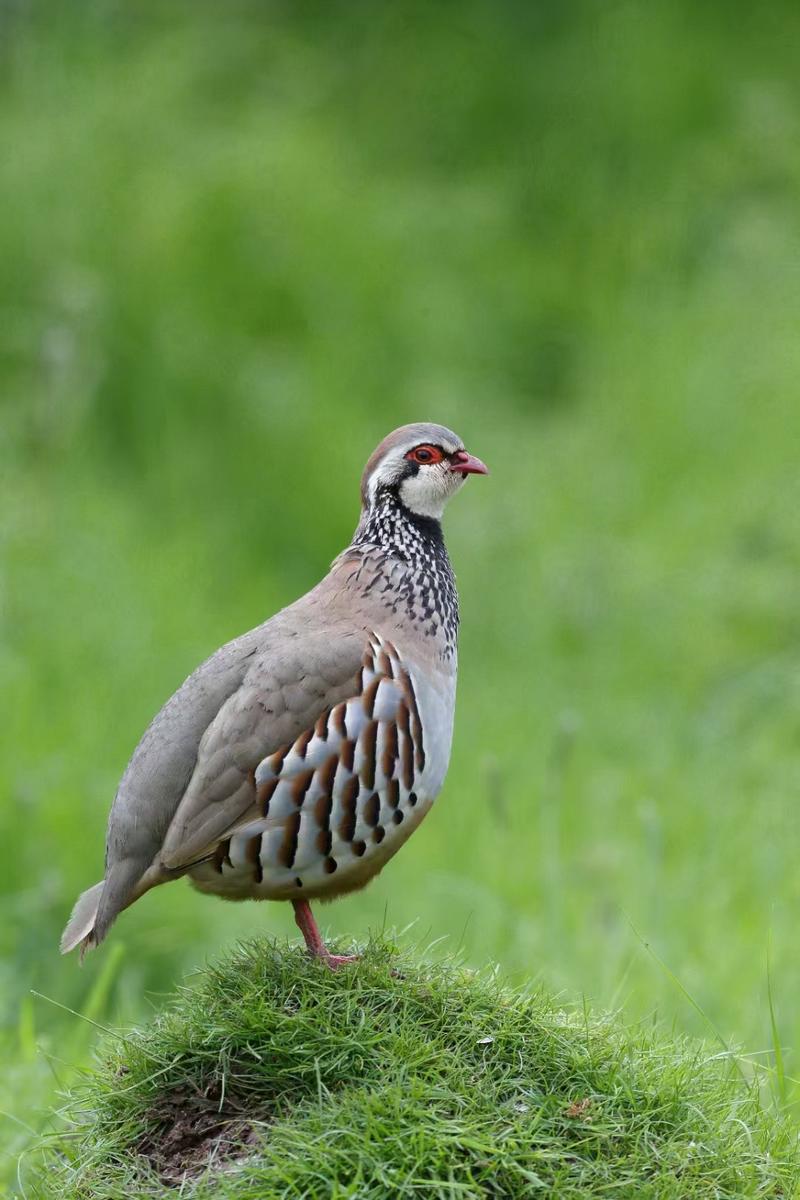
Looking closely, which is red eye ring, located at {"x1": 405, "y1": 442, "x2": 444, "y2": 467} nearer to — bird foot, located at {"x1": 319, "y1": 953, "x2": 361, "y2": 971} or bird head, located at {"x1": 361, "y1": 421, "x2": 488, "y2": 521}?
bird head, located at {"x1": 361, "y1": 421, "x2": 488, "y2": 521}

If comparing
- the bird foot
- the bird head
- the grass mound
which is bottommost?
the grass mound

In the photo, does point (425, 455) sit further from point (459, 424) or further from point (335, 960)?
point (459, 424)

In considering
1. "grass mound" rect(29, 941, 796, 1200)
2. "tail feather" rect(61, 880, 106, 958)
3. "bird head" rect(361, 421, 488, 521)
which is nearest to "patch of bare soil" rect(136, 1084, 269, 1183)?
"grass mound" rect(29, 941, 796, 1200)

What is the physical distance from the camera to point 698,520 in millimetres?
9758

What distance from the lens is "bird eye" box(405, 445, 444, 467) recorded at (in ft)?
13.9

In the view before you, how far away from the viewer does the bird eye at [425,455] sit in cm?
424

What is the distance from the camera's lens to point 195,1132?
3275mm

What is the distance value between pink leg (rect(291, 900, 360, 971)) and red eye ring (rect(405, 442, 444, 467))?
1152 millimetres

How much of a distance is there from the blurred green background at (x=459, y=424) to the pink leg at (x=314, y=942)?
1052mm

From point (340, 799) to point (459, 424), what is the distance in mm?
7385

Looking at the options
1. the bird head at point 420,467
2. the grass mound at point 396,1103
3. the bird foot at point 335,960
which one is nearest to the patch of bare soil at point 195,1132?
the grass mound at point 396,1103

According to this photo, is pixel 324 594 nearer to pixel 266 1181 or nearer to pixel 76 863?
pixel 266 1181

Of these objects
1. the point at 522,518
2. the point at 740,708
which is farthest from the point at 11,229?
the point at 740,708

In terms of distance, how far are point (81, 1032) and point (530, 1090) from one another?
7.69 ft
